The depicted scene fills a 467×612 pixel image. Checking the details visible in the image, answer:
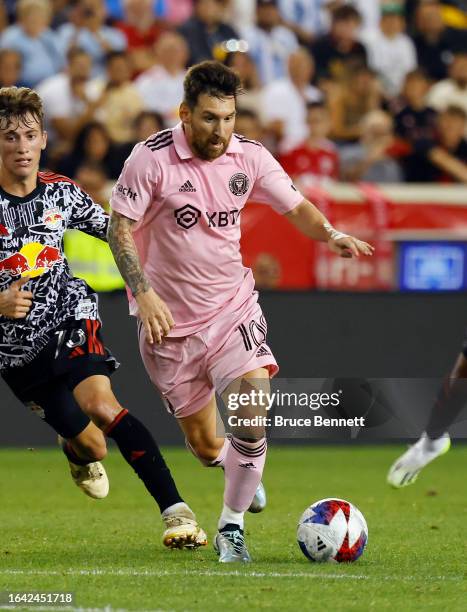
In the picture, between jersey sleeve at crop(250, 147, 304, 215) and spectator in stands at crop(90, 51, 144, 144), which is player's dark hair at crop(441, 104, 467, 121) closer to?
spectator in stands at crop(90, 51, 144, 144)

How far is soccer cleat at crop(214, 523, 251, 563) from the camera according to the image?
21.3 ft

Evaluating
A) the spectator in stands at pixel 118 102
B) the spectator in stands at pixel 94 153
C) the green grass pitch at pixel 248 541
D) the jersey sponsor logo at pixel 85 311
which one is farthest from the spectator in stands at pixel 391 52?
the jersey sponsor logo at pixel 85 311

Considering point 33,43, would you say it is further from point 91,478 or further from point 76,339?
point 76,339

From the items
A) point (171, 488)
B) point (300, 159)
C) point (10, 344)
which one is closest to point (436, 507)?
point (171, 488)

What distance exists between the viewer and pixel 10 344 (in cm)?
716

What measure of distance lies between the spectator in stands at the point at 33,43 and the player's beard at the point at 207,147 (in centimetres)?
865

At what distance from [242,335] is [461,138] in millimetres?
9407

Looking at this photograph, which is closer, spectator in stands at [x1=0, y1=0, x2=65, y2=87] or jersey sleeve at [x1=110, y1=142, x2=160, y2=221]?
jersey sleeve at [x1=110, y1=142, x2=160, y2=221]

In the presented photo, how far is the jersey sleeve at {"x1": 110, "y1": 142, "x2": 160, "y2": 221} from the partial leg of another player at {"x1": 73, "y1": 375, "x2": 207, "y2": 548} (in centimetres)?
97

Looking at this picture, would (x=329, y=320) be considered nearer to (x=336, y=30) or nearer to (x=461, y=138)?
(x=461, y=138)

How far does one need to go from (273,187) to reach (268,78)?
933 centimetres

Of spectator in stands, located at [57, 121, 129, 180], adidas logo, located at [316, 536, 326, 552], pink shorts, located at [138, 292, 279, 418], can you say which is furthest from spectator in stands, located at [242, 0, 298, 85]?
adidas logo, located at [316, 536, 326, 552]

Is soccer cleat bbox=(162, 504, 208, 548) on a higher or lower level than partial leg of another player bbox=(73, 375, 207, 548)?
lower

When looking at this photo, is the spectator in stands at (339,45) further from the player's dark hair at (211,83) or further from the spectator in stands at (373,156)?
the player's dark hair at (211,83)
